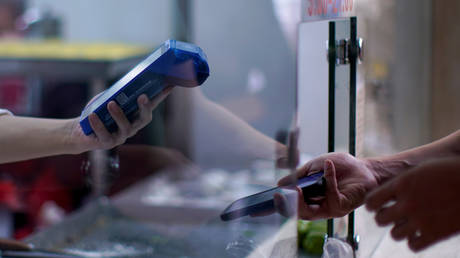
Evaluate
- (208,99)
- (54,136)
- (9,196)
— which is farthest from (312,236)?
(9,196)

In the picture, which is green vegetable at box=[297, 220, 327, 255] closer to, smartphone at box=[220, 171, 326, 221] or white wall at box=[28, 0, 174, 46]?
smartphone at box=[220, 171, 326, 221]

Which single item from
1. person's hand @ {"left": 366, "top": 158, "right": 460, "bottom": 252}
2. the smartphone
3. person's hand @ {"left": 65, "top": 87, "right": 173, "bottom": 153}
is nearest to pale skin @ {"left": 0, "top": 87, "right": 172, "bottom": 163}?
person's hand @ {"left": 65, "top": 87, "right": 173, "bottom": 153}

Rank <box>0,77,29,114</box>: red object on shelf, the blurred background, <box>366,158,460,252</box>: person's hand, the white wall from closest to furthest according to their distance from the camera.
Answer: <box>366,158,460,252</box>: person's hand < the blurred background < <box>0,77,29,114</box>: red object on shelf < the white wall

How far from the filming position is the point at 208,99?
0.60m

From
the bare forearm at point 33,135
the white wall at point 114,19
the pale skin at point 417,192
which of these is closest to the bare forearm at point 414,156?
the pale skin at point 417,192

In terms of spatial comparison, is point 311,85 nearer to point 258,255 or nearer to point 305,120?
point 305,120

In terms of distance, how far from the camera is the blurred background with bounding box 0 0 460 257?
0.67m

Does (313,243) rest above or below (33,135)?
below

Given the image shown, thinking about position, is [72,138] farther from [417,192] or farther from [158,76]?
[417,192]

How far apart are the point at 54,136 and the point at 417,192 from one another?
15.3 inches

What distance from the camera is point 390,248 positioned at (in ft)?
2.05

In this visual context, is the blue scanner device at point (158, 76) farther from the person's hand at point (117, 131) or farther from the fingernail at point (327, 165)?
the fingernail at point (327, 165)

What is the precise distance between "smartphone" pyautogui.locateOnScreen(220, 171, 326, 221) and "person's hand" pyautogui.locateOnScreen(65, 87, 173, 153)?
0.46 ft

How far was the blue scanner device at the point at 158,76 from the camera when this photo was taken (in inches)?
20.1
